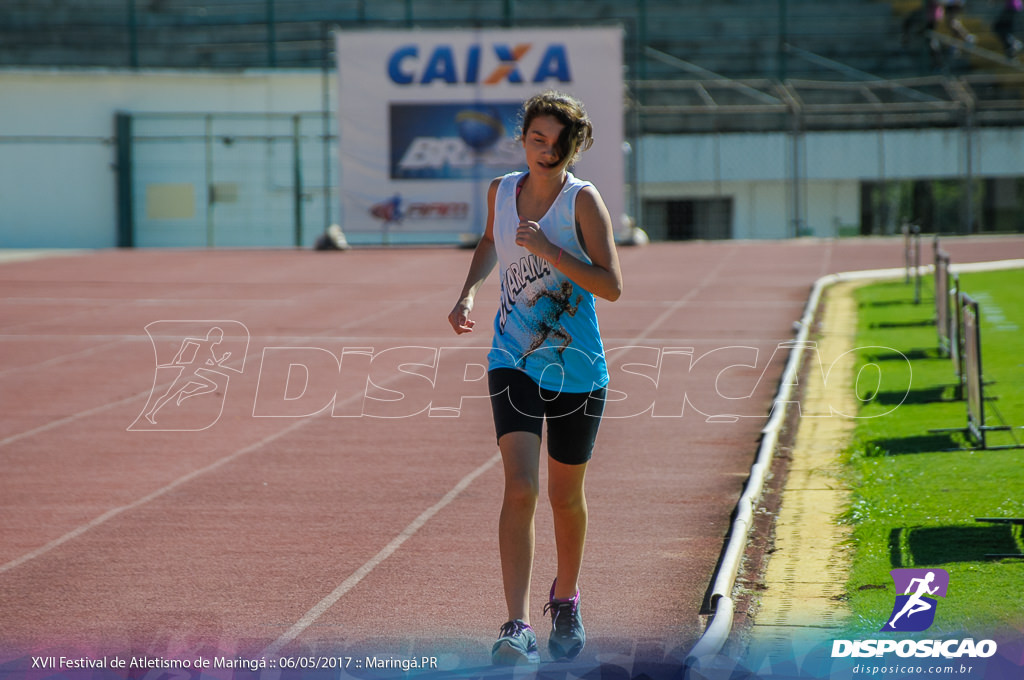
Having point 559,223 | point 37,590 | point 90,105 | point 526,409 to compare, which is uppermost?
point 90,105

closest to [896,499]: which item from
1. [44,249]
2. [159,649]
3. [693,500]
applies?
[693,500]

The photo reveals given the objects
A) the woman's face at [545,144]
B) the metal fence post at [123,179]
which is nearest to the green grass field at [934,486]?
the woman's face at [545,144]

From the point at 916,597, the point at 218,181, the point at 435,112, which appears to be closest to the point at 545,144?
the point at 916,597

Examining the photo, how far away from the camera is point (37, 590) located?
6.09m

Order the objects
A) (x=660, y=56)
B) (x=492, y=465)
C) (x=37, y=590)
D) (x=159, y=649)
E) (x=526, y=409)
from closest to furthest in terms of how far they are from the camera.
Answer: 1. (x=526, y=409)
2. (x=159, y=649)
3. (x=37, y=590)
4. (x=492, y=465)
5. (x=660, y=56)

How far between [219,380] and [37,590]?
22.9 feet

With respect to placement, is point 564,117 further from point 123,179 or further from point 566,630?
point 123,179

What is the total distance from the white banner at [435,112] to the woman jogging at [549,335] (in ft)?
93.5

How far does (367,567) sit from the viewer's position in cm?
640

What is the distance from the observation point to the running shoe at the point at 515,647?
4.58 metres

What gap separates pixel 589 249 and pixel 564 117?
48 cm

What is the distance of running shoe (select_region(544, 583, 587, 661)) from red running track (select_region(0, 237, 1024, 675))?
124 millimetres

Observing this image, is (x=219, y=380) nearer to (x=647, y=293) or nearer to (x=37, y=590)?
(x=37, y=590)
